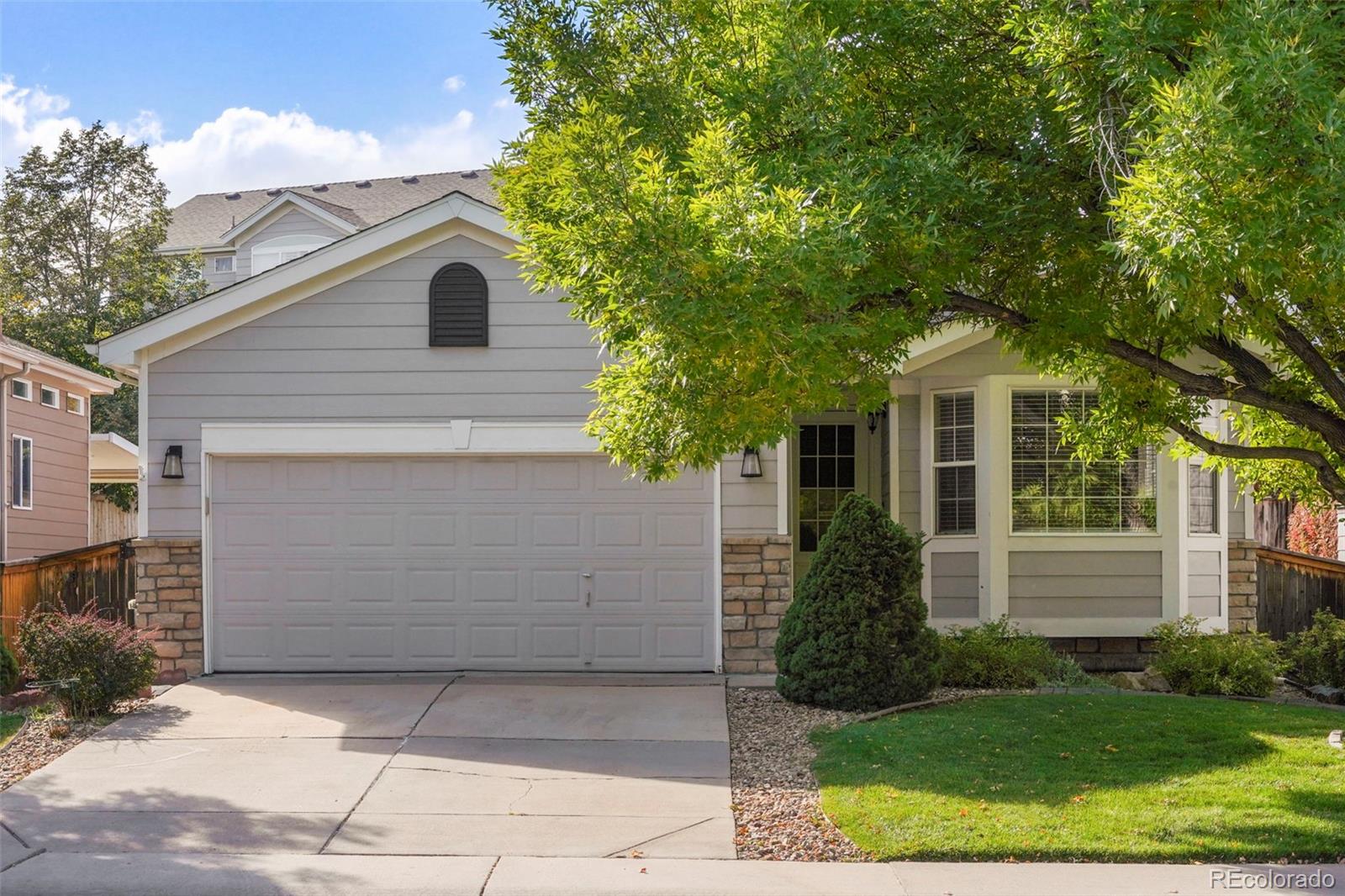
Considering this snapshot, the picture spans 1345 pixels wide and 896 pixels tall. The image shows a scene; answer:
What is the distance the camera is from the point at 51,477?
1562cm

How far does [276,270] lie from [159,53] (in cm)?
242

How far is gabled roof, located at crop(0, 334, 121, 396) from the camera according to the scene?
1352 centimetres

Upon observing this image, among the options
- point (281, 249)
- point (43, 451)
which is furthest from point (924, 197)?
point (281, 249)

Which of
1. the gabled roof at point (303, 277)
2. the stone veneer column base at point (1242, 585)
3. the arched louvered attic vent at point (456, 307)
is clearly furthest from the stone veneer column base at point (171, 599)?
the stone veneer column base at point (1242, 585)

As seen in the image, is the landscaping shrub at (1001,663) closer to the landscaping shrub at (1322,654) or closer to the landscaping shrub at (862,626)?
the landscaping shrub at (862,626)

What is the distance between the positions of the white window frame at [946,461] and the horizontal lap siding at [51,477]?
10531 mm

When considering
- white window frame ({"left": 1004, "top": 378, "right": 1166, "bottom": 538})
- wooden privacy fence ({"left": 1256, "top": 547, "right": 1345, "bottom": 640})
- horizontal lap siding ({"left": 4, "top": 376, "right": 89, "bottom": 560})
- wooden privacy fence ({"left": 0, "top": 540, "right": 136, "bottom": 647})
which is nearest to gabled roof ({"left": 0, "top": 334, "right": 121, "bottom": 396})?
horizontal lap siding ({"left": 4, "top": 376, "right": 89, "bottom": 560})

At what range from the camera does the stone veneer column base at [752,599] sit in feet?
35.0

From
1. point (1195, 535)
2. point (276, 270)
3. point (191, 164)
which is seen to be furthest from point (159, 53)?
point (191, 164)

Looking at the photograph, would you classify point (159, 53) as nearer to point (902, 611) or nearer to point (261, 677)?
point (261, 677)

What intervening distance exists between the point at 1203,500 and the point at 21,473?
1363 cm

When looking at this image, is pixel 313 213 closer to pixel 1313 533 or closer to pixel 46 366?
pixel 46 366

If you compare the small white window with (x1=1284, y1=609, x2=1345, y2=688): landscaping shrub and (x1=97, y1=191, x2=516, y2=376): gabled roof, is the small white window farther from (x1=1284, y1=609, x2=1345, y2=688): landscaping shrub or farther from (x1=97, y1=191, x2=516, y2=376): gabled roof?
(x1=1284, y1=609, x2=1345, y2=688): landscaping shrub

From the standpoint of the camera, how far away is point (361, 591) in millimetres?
10828
